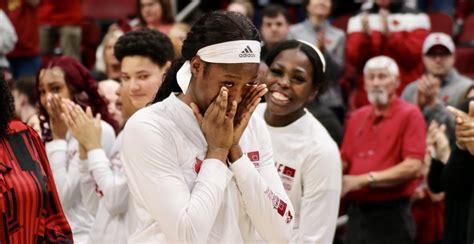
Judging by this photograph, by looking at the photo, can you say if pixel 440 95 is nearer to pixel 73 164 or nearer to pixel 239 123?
pixel 73 164

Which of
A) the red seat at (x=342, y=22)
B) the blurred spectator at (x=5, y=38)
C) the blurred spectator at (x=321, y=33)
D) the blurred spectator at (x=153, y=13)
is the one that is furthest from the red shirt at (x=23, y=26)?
the red seat at (x=342, y=22)

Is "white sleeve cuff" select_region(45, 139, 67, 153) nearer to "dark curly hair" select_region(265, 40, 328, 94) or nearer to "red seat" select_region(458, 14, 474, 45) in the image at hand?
"dark curly hair" select_region(265, 40, 328, 94)

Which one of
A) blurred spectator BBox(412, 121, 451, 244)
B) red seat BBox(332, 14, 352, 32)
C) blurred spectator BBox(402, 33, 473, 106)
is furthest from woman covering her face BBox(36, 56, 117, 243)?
red seat BBox(332, 14, 352, 32)

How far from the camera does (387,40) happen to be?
328 inches

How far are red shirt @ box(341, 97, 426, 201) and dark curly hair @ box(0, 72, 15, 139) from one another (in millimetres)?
3298

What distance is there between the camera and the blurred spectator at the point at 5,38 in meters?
9.01

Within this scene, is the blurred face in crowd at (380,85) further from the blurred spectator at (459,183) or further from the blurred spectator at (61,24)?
the blurred spectator at (61,24)

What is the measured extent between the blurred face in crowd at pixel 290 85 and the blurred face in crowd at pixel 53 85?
1294 millimetres

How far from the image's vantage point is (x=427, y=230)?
6.84m

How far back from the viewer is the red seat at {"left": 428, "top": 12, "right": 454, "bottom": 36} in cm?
936

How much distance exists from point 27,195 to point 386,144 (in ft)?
11.7

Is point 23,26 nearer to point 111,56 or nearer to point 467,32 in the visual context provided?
point 111,56

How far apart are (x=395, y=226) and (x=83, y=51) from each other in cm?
487

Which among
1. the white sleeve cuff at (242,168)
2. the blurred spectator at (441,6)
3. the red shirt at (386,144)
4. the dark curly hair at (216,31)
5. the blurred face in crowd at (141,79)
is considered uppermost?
the dark curly hair at (216,31)
